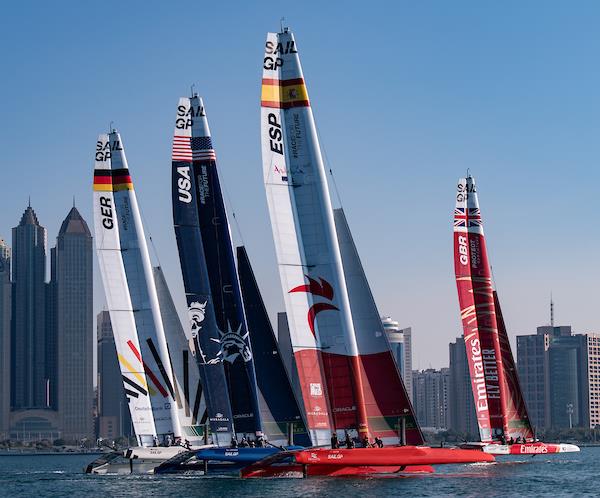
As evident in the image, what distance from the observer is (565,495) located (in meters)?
45.1

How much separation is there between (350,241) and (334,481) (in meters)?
8.09

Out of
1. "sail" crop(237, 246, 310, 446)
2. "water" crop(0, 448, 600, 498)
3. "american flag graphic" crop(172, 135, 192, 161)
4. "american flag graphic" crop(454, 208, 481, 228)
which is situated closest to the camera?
"water" crop(0, 448, 600, 498)

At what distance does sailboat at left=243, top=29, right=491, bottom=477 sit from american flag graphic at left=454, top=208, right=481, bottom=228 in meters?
19.0

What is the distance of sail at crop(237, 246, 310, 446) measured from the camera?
52031mm

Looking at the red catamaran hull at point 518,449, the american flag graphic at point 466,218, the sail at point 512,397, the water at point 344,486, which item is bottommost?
the water at point 344,486

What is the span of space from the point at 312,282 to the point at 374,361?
3451 mm

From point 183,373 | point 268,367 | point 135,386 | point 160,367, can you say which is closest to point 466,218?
point 268,367

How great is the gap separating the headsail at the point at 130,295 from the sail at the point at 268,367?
457 cm

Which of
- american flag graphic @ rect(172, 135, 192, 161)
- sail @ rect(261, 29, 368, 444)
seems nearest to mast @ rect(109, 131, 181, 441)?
american flag graphic @ rect(172, 135, 192, 161)

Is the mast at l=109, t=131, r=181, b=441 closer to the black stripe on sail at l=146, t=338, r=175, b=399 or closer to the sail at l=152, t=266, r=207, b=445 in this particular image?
the black stripe on sail at l=146, t=338, r=175, b=399

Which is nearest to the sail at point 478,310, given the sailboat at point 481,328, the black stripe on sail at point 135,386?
the sailboat at point 481,328

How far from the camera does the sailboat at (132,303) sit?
2223 inches

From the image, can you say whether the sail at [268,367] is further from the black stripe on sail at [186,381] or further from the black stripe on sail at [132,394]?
the black stripe on sail at [132,394]

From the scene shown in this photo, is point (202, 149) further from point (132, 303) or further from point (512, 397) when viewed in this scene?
point (512, 397)
